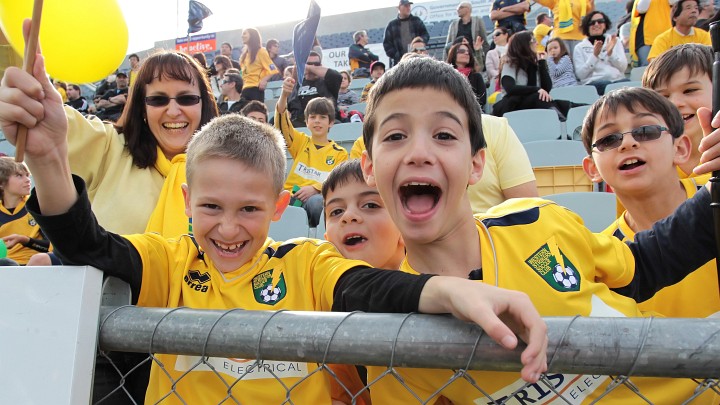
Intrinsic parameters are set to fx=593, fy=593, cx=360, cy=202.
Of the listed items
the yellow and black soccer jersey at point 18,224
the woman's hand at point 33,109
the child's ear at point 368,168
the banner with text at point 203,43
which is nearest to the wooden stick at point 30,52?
the woman's hand at point 33,109

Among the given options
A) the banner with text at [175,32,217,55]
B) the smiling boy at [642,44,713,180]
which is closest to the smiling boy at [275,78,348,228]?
the smiling boy at [642,44,713,180]

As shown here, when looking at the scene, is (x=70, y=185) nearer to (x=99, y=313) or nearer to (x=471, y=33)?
(x=99, y=313)

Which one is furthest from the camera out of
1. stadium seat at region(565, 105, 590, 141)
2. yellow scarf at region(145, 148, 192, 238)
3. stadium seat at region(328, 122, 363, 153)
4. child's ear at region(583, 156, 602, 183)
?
stadium seat at region(328, 122, 363, 153)

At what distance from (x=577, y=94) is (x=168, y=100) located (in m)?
5.13

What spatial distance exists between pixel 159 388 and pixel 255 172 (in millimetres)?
610

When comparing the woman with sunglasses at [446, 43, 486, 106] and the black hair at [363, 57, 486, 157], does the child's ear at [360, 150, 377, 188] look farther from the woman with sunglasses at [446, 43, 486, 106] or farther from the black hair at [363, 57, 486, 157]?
the woman with sunglasses at [446, 43, 486, 106]

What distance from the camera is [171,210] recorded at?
202 cm

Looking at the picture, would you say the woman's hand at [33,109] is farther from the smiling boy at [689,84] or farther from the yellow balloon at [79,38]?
the smiling boy at [689,84]

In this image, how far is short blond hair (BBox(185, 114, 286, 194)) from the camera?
65.2 inches

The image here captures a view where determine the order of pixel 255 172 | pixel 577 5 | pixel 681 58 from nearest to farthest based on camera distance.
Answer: pixel 255 172 < pixel 681 58 < pixel 577 5

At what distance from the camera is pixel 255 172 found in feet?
5.44

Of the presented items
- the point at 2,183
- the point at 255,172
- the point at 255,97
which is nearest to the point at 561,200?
the point at 255,172

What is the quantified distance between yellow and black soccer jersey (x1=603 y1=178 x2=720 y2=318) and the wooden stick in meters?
1.58

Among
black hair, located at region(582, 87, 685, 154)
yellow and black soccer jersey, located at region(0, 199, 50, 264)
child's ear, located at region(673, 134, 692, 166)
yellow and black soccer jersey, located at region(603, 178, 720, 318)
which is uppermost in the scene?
black hair, located at region(582, 87, 685, 154)
